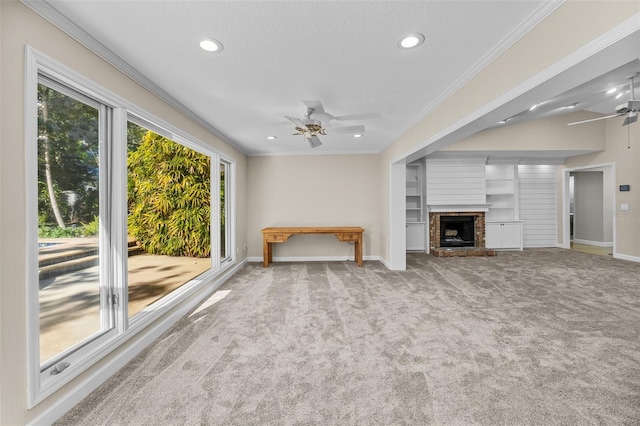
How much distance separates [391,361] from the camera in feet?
7.22

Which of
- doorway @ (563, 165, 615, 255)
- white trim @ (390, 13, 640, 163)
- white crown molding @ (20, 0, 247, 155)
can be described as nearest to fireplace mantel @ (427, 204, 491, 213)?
doorway @ (563, 165, 615, 255)

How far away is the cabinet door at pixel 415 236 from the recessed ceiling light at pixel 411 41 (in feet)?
18.4

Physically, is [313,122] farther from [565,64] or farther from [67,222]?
[67,222]

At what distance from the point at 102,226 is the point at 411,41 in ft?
9.13

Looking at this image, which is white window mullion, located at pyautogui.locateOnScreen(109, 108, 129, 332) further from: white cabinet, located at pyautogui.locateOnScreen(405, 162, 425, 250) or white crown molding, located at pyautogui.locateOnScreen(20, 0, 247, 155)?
white cabinet, located at pyautogui.locateOnScreen(405, 162, 425, 250)

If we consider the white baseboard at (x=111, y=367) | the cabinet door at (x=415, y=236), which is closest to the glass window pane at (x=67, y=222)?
the white baseboard at (x=111, y=367)

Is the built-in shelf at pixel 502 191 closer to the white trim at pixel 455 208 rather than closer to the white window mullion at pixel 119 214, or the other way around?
the white trim at pixel 455 208

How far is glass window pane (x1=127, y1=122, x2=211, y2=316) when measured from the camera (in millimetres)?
6160

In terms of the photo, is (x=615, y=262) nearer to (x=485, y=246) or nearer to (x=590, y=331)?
(x=485, y=246)

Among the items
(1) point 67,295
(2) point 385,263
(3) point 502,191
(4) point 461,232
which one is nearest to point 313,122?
(1) point 67,295

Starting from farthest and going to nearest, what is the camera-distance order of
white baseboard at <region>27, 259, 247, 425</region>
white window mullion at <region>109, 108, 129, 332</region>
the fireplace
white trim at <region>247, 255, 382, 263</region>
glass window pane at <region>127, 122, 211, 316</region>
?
the fireplace < glass window pane at <region>127, 122, 211, 316</region> < white trim at <region>247, 255, 382, 263</region> < white window mullion at <region>109, 108, 129, 332</region> < white baseboard at <region>27, 259, 247, 425</region>

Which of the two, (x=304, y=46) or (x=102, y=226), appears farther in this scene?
(x=102, y=226)

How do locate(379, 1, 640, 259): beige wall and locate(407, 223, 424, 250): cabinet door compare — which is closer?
locate(379, 1, 640, 259): beige wall

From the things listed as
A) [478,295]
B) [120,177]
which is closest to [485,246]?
[478,295]
